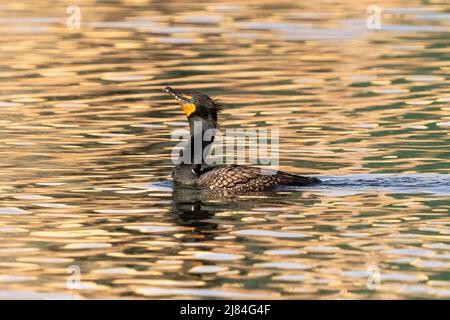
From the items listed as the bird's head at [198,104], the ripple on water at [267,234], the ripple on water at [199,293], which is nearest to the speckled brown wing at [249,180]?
the bird's head at [198,104]

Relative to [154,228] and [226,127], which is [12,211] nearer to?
[154,228]

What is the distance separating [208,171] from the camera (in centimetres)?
1744

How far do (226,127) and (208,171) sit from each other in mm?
4587

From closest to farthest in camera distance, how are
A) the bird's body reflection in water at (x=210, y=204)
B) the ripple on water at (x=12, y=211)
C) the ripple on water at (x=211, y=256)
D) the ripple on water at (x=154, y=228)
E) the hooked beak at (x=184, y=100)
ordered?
the ripple on water at (x=211, y=256), the ripple on water at (x=154, y=228), the bird's body reflection in water at (x=210, y=204), the ripple on water at (x=12, y=211), the hooked beak at (x=184, y=100)

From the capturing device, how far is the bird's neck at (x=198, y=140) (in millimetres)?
17641

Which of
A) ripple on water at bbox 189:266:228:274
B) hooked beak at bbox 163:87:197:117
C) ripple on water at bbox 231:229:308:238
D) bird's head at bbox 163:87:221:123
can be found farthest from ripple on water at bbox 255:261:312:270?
hooked beak at bbox 163:87:197:117

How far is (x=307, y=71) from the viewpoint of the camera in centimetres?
2847

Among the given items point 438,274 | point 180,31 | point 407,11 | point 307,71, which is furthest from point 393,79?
point 438,274

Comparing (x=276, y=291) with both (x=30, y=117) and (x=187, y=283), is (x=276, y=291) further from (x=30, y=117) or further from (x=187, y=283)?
(x=30, y=117)

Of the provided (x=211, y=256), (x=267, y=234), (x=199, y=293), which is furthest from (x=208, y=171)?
(x=199, y=293)

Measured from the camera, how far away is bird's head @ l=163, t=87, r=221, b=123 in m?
17.6

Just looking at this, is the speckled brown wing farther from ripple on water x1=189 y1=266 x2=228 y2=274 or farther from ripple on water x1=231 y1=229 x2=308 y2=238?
ripple on water x1=189 y1=266 x2=228 y2=274

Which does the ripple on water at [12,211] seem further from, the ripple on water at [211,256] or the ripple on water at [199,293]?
the ripple on water at [199,293]

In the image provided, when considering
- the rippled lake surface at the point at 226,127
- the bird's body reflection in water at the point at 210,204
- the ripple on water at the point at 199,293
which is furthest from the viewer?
the bird's body reflection in water at the point at 210,204
